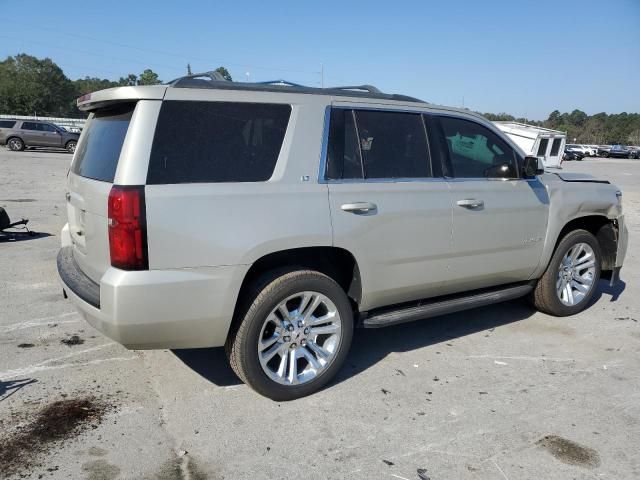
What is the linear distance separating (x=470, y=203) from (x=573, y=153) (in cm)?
5247

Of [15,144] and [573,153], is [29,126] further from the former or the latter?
[573,153]

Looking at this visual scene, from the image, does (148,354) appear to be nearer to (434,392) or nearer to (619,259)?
(434,392)

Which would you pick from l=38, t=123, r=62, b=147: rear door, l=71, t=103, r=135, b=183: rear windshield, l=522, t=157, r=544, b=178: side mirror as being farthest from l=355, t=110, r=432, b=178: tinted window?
l=38, t=123, r=62, b=147: rear door

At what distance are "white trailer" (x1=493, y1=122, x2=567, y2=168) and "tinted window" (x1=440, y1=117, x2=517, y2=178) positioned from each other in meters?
17.1

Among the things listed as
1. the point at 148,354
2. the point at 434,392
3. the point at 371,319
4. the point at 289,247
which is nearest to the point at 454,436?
the point at 434,392

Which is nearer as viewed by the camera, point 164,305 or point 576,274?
point 164,305

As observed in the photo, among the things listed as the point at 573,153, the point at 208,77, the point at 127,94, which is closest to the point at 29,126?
the point at 208,77

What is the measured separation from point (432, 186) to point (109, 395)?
2684mm

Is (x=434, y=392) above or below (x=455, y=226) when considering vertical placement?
below

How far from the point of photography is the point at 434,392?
146 inches

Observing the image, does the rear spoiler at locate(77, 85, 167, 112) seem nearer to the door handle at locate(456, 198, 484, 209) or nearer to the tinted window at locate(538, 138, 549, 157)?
the door handle at locate(456, 198, 484, 209)

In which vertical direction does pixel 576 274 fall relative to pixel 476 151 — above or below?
below

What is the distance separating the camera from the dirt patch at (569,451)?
295cm

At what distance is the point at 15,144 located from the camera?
27.5 meters
